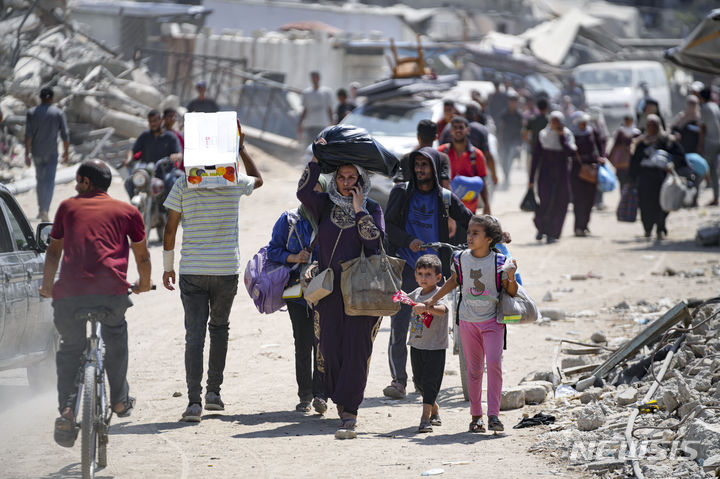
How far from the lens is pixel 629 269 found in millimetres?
14047

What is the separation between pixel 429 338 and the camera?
6.91 metres

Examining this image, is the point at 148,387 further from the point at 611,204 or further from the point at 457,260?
the point at 611,204

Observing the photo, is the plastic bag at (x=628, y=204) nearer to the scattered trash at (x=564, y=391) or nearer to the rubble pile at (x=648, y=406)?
the rubble pile at (x=648, y=406)

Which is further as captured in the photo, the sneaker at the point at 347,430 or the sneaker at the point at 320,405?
the sneaker at the point at 320,405

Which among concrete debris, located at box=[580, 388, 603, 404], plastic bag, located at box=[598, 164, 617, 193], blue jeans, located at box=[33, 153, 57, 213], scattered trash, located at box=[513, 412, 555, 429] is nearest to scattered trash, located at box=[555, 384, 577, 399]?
concrete debris, located at box=[580, 388, 603, 404]

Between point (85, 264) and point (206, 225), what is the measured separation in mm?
1281

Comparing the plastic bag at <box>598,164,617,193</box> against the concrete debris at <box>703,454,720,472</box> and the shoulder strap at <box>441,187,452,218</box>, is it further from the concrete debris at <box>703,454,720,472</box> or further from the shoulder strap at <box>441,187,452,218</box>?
the concrete debris at <box>703,454,720,472</box>

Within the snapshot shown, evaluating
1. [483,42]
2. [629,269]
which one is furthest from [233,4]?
[629,269]

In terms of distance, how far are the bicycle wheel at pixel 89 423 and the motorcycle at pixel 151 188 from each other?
26.4ft

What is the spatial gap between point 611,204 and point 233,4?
1778 cm

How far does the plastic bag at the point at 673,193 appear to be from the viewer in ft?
51.5

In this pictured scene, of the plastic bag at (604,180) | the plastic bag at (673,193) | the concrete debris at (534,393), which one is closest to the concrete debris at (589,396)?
the concrete debris at (534,393)

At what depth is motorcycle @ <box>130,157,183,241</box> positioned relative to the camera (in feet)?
44.9

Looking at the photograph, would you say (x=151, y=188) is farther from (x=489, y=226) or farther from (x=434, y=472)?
(x=434, y=472)
